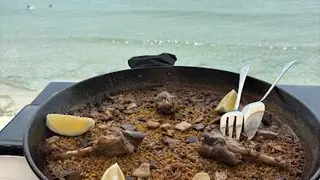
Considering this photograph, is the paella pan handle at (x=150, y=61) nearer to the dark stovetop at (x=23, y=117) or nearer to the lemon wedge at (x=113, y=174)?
the dark stovetop at (x=23, y=117)

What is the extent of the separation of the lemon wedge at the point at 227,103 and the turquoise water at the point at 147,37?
39.9 inches

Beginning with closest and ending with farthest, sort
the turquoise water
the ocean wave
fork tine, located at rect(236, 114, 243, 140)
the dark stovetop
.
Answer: fork tine, located at rect(236, 114, 243, 140)
the dark stovetop
the turquoise water
the ocean wave

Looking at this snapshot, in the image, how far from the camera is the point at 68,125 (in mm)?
874

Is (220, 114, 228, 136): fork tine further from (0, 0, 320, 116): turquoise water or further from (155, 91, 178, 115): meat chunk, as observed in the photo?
(0, 0, 320, 116): turquoise water

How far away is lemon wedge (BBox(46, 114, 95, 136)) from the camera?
34.3 inches

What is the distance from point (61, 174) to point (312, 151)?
0.44 m

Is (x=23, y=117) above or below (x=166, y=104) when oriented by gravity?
below

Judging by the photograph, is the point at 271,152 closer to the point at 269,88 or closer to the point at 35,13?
the point at 269,88

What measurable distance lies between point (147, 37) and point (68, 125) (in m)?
1.63

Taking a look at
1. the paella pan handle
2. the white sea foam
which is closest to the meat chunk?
the paella pan handle

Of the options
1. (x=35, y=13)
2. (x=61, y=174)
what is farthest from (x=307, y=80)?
(x=35, y=13)

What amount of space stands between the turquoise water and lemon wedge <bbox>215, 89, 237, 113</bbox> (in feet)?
3.33

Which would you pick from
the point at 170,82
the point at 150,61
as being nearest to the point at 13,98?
the point at 150,61

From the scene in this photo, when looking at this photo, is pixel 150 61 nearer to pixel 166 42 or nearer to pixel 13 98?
pixel 13 98
